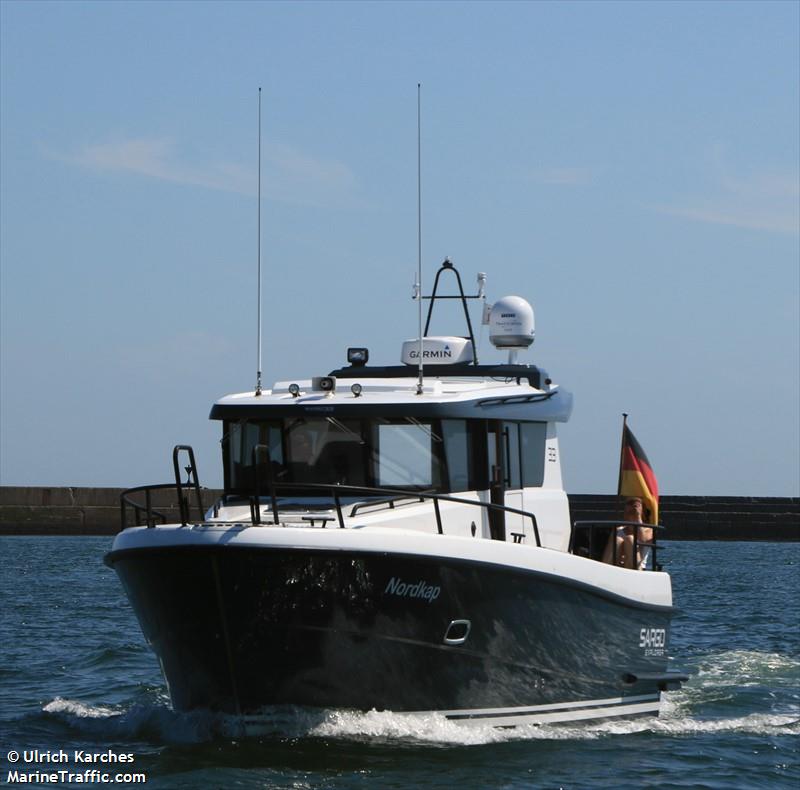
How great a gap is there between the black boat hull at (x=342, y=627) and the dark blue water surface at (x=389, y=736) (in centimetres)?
22

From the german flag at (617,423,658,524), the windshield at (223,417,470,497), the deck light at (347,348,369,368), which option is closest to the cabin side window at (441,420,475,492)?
the windshield at (223,417,470,497)

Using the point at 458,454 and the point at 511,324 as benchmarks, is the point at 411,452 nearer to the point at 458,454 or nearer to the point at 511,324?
the point at 458,454

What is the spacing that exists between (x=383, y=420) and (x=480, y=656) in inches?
82.9

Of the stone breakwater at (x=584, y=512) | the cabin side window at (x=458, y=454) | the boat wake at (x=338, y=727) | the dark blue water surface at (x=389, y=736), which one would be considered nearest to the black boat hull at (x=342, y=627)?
the boat wake at (x=338, y=727)

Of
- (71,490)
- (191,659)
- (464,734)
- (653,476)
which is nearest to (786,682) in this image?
(653,476)

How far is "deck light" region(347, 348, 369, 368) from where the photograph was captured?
48.8ft

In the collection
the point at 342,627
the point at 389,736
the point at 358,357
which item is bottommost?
the point at 389,736

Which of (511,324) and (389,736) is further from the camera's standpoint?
(511,324)

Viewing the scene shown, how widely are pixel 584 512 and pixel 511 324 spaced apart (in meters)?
35.5

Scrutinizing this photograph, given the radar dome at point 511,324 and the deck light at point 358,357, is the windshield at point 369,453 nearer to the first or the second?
the deck light at point 358,357

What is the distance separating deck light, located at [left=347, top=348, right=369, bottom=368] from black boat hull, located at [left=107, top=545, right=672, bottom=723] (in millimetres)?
3655

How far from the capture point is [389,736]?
1141 centimetres

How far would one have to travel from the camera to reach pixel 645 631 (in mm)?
13875

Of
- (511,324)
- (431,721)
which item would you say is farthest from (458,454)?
(511,324)
